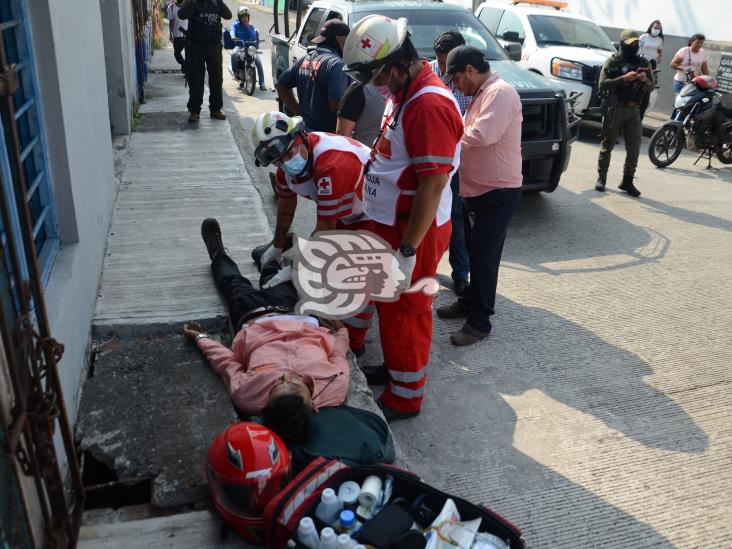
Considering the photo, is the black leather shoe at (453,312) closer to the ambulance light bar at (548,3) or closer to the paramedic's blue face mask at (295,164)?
the paramedic's blue face mask at (295,164)

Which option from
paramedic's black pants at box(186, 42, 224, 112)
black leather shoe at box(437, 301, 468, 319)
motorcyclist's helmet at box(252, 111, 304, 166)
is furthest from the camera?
paramedic's black pants at box(186, 42, 224, 112)

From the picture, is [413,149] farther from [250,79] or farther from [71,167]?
[250,79]

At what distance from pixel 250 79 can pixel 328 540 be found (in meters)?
12.2

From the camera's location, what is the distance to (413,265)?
3348 mm

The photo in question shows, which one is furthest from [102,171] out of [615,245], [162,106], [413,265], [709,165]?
[709,165]

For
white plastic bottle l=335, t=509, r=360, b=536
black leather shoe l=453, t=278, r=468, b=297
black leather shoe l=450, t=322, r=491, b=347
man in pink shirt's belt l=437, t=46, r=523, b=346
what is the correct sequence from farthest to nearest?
black leather shoe l=453, t=278, r=468, b=297
black leather shoe l=450, t=322, r=491, b=347
man in pink shirt's belt l=437, t=46, r=523, b=346
white plastic bottle l=335, t=509, r=360, b=536

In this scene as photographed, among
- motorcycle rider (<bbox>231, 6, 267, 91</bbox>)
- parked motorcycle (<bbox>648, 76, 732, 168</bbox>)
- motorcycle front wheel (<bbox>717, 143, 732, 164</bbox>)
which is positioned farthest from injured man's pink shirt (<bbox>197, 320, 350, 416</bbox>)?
motorcycle rider (<bbox>231, 6, 267, 91</bbox>)

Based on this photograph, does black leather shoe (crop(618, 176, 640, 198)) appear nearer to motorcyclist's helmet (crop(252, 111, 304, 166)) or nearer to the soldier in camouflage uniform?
the soldier in camouflage uniform

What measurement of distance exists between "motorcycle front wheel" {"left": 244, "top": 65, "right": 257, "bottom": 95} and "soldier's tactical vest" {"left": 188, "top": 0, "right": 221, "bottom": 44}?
15.8 ft

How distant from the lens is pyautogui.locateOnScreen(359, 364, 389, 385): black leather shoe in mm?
3967

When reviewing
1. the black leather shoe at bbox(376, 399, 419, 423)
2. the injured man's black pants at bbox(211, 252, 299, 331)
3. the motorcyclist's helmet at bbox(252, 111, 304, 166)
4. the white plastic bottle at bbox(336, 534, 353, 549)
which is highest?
the motorcyclist's helmet at bbox(252, 111, 304, 166)

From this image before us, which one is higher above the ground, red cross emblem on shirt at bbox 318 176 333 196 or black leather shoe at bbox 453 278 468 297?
red cross emblem on shirt at bbox 318 176 333 196

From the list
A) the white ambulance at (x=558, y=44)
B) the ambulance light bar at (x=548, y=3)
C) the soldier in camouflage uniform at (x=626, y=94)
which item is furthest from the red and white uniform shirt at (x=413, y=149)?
the ambulance light bar at (x=548, y=3)

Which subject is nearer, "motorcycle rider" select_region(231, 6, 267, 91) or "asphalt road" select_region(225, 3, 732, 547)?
Answer: "asphalt road" select_region(225, 3, 732, 547)
